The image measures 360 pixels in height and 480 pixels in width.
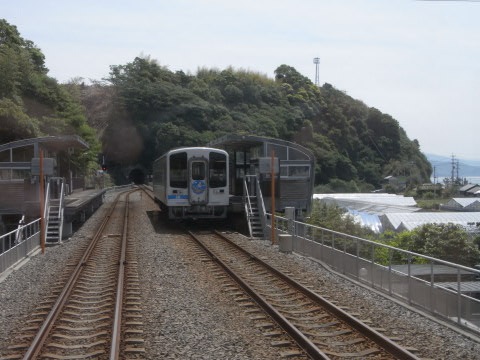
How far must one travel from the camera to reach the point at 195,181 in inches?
901

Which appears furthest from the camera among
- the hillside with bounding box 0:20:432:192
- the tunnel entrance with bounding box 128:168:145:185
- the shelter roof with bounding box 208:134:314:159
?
the tunnel entrance with bounding box 128:168:145:185

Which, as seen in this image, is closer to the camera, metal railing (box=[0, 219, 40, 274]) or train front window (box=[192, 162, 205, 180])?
metal railing (box=[0, 219, 40, 274])

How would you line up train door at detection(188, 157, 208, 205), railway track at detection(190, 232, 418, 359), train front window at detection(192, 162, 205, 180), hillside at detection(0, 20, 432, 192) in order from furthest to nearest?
hillside at detection(0, 20, 432, 192), train front window at detection(192, 162, 205, 180), train door at detection(188, 157, 208, 205), railway track at detection(190, 232, 418, 359)

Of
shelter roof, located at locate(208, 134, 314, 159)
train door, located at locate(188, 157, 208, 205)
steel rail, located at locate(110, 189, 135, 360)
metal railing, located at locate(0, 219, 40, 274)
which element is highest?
shelter roof, located at locate(208, 134, 314, 159)

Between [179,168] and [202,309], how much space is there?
1363 cm

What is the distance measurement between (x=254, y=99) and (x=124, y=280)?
70.6 metres

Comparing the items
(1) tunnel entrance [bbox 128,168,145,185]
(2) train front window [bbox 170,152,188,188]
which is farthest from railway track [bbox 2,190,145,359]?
(1) tunnel entrance [bbox 128,168,145,185]

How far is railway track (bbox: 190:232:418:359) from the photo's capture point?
283 inches

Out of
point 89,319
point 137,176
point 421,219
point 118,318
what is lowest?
point 421,219

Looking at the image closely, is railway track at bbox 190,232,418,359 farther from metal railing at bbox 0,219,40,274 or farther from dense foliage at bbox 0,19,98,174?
dense foliage at bbox 0,19,98,174

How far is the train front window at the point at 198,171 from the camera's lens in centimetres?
2289

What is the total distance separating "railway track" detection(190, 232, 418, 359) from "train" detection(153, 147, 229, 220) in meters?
9.46

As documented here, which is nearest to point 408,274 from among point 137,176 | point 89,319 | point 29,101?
point 89,319

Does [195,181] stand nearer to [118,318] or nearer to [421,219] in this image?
[118,318]
